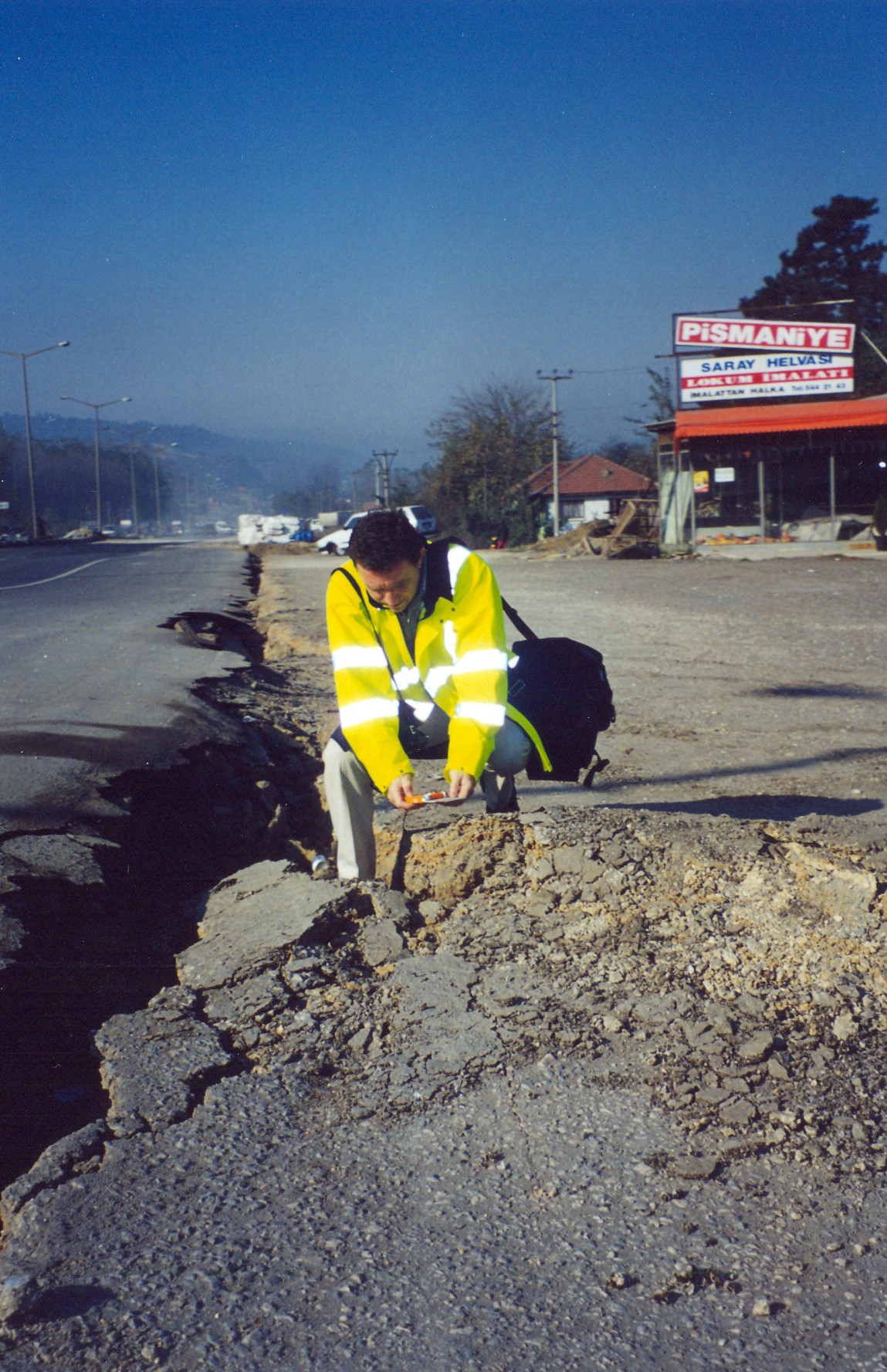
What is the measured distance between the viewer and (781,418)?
94.7ft

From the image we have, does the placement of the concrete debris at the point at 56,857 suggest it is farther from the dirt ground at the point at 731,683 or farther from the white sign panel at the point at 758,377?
the white sign panel at the point at 758,377

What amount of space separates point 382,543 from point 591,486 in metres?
69.1

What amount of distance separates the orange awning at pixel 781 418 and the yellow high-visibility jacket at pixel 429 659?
85.8 ft

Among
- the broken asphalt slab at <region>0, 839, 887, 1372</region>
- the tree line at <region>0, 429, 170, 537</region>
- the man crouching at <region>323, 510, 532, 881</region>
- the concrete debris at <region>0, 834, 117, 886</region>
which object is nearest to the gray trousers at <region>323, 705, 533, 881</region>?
the man crouching at <region>323, 510, 532, 881</region>

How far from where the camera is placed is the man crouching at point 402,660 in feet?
11.8

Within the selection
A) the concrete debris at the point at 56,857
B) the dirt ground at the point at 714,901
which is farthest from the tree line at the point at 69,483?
the concrete debris at the point at 56,857

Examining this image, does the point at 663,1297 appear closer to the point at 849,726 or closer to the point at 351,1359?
the point at 351,1359

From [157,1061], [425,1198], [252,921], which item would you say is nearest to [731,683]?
[252,921]

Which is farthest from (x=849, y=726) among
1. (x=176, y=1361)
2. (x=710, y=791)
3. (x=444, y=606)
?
(x=176, y=1361)

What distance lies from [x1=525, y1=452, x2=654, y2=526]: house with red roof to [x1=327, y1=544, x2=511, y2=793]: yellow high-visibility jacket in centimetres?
5971

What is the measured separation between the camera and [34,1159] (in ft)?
8.81

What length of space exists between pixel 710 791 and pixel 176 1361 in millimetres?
4120

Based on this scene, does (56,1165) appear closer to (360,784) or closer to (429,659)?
(360,784)

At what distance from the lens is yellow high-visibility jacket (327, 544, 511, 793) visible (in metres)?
3.66
